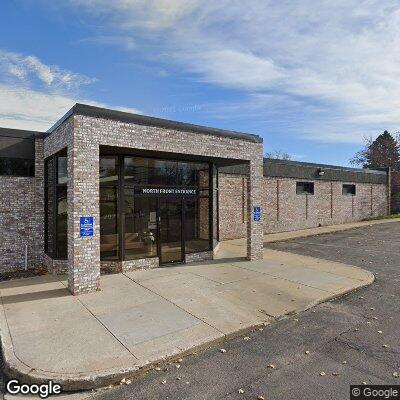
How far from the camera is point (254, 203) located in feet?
40.2

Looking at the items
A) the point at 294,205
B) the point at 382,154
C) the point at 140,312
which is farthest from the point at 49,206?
the point at 382,154

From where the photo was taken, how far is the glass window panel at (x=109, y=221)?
10.3 m

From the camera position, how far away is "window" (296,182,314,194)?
2309 cm

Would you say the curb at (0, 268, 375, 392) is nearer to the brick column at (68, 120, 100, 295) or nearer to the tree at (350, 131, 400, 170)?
the brick column at (68, 120, 100, 295)

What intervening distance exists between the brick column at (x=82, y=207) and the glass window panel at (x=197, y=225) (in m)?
4.08

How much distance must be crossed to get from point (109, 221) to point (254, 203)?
5239mm

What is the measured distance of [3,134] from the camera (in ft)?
35.0

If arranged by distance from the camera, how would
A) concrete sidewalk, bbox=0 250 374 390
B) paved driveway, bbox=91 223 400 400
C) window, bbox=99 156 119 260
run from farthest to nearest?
window, bbox=99 156 119 260
concrete sidewalk, bbox=0 250 374 390
paved driveway, bbox=91 223 400 400

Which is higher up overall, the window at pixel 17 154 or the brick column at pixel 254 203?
the window at pixel 17 154

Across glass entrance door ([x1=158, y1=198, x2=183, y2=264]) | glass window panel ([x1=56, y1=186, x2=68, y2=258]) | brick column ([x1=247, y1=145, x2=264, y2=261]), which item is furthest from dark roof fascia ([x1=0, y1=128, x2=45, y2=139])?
brick column ([x1=247, y1=145, x2=264, y2=261])

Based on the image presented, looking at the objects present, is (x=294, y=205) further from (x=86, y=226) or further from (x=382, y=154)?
(x=382, y=154)

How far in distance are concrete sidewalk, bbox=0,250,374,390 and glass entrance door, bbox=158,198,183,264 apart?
533 mm

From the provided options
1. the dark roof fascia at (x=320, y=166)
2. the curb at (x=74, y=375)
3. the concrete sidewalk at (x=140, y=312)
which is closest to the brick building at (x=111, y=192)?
the concrete sidewalk at (x=140, y=312)

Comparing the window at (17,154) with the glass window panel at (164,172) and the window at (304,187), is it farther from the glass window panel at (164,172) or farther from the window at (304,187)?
the window at (304,187)
